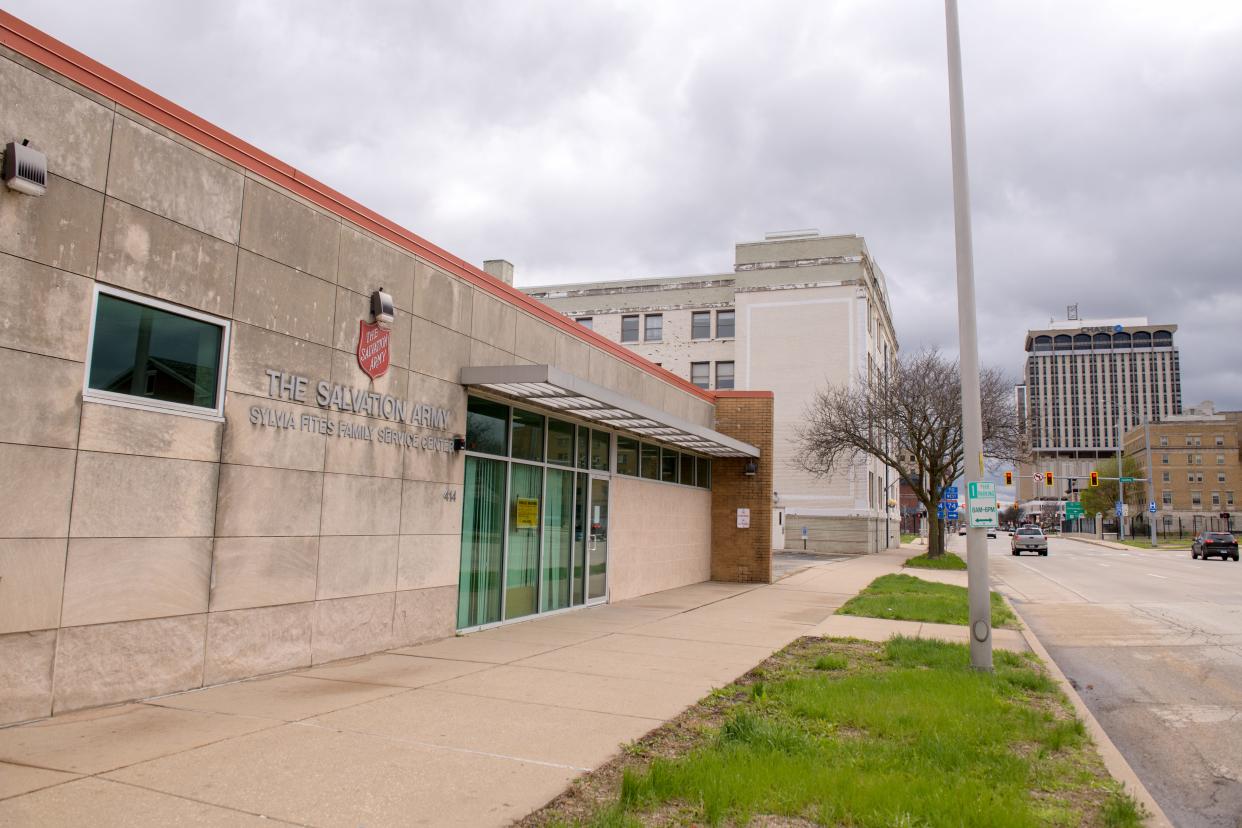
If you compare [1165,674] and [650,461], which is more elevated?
[650,461]

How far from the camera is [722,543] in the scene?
21.3 m

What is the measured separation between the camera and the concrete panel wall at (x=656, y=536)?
15.6 meters

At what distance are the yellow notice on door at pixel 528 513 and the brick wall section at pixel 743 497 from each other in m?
9.42

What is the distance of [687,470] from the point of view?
1961 centimetres

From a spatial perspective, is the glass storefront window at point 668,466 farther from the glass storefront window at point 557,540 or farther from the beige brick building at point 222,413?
the beige brick building at point 222,413

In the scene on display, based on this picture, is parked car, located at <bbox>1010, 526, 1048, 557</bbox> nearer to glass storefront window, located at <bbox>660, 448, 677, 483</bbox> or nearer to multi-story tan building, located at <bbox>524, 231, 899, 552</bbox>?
multi-story tan building, located at <bbox>524, 231, 899, 552</bbox>

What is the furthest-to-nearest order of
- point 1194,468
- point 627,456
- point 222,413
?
1. point 1194,468
2. point 627,456
3. point 222,413

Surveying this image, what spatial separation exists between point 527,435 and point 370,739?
684cm

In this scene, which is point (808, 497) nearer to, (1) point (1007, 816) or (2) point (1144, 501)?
(1) point (1007, 816)

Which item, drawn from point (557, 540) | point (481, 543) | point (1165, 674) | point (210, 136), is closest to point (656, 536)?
point (557, 540)

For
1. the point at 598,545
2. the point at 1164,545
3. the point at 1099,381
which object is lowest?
the point at 1164,545

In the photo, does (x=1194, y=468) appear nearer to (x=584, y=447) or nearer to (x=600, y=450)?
(x=600, y=450)

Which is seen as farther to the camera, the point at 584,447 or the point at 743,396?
the point at 743,396

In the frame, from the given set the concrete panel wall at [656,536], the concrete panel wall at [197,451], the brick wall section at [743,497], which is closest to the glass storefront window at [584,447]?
the concrete panel wall at [656,536]
